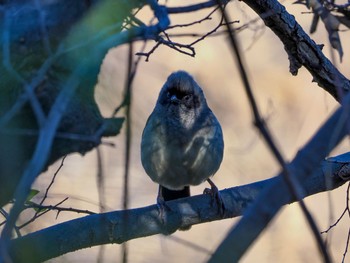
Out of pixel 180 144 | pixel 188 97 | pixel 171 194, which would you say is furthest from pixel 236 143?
pixel 180 144

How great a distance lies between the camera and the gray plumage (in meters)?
4.43

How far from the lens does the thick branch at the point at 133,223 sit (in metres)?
2.99

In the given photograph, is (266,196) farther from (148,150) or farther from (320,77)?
(148,150)

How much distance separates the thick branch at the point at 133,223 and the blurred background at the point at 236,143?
5.64 feet

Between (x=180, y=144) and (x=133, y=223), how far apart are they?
3.86ft

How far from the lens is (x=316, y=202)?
7.71 m

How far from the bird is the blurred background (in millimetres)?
952

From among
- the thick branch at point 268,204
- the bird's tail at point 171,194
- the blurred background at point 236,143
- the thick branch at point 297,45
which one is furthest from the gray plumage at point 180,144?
the thick branch at point 268,204

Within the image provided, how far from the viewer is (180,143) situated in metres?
4.44

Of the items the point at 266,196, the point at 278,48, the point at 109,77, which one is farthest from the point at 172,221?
the point at 278,48

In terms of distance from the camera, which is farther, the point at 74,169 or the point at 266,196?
the point at 74,169

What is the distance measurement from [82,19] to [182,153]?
1.71 meters

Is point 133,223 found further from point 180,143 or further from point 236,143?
point 236,143

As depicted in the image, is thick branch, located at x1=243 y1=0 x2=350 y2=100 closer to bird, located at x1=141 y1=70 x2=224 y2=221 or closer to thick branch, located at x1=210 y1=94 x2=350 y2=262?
bird, located at x1=141 y1=70 x2=224 y2=221
